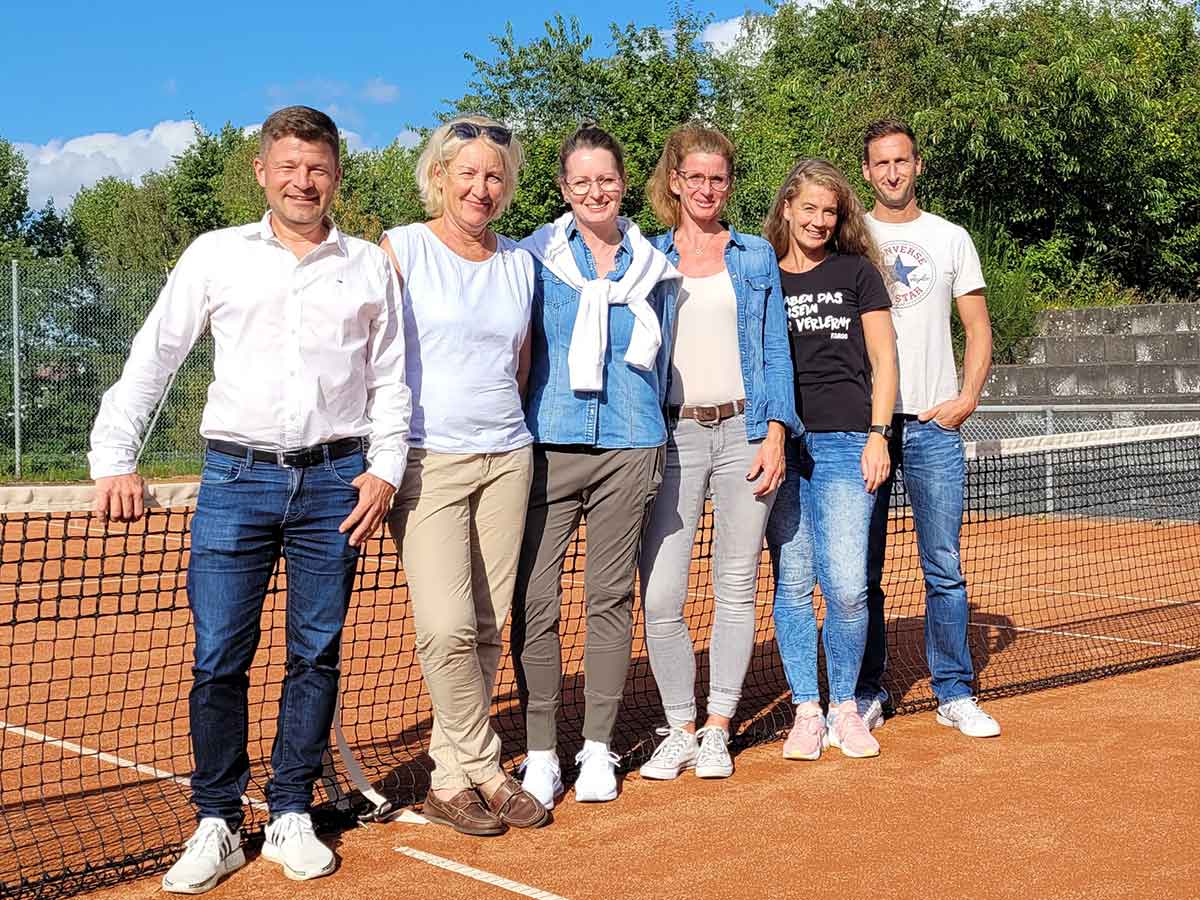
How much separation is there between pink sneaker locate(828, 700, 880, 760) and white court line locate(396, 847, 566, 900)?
1.69m

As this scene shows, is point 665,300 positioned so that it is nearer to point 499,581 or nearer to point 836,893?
point 499,581

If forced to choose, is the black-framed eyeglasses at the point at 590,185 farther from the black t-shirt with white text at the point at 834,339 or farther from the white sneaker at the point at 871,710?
the white sneaker at the point at 871,710

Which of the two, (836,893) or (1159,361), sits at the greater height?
(1159,361)

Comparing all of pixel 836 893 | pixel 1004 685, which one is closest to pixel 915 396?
pixel 1004 685

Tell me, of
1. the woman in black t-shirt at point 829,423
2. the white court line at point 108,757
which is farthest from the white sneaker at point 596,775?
the white court line at point 108,757

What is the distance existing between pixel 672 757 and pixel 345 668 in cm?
257

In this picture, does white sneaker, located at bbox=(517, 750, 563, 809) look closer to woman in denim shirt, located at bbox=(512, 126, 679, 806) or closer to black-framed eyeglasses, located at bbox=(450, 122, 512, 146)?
woman in denim shirt, located at bbox=(512, 126, 679, 806)

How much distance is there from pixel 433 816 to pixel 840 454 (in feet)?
6.13

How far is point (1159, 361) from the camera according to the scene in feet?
52.5

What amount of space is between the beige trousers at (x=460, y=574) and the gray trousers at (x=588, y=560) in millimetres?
179

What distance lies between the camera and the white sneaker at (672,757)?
15.3 feet

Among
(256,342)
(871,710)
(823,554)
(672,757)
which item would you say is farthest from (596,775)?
(256,342)

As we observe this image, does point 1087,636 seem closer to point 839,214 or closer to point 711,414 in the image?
point 839,214

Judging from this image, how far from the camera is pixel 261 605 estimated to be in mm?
3750
